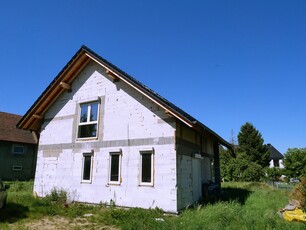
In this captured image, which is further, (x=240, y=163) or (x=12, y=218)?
(x=240, y=163)

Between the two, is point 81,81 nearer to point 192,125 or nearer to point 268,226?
point 192,125

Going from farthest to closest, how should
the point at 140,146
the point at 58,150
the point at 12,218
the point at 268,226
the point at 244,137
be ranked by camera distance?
the point at 244,137, the point at 58,150, the point at 140,146, the point at 12,218, the point at 268,226

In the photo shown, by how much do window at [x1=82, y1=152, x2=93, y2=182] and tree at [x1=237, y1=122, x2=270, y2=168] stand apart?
3381 centimetres

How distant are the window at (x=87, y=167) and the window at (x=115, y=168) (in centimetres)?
130

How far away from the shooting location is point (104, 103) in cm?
1377

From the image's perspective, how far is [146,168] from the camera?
11.7 metres

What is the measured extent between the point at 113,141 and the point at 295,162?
31.1 meters

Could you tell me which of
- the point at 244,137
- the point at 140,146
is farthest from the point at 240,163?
the point at 140,146

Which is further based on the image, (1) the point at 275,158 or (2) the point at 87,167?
(1) the point at 275,158

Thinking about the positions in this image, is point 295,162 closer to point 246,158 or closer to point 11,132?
point 246,158

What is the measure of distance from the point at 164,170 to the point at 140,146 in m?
1.66

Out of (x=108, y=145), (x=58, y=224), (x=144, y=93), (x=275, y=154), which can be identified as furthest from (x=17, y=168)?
(x=275, y=154)

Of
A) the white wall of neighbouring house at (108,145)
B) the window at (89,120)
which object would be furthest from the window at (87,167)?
the window at (89,120)

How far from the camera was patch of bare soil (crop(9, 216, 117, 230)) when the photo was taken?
8.73m
